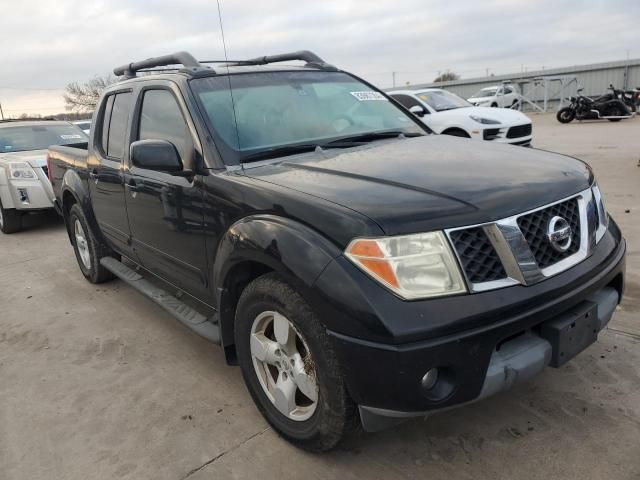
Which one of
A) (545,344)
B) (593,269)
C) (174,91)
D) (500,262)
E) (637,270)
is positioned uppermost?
(174,91)

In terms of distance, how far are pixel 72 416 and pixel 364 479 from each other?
5.52 feet

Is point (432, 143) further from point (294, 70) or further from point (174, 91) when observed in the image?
point (174, 91)

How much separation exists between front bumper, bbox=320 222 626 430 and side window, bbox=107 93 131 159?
2566 millimetres

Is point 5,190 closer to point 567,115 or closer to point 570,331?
point 570,331

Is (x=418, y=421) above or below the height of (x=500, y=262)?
below

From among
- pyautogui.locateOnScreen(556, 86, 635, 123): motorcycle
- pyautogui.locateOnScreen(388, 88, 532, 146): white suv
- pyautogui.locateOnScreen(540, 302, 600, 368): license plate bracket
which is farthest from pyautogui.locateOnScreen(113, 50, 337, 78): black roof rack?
pyautogui.locateOnScreen(556, 86, 635, 123): motorcycle

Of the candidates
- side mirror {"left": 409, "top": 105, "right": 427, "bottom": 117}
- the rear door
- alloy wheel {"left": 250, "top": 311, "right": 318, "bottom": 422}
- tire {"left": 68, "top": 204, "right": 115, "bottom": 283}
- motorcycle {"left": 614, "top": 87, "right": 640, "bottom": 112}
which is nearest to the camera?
alloy wheel {"left": 250, "top": 311, "right": 318, "bottom": 422}

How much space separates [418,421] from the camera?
8.57ft

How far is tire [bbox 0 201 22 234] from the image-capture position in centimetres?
777

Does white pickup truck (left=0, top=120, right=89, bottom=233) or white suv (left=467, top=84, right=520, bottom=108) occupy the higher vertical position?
white pickup truck (left=0, top=120, right=89, bottom=233)

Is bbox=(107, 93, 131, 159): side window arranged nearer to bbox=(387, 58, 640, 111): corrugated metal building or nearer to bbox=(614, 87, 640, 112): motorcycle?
bbox=(614, 87, 640, 112): motorcycle

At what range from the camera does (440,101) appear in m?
10.8

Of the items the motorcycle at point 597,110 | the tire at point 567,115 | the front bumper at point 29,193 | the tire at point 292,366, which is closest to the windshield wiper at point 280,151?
the tire at point 292,366

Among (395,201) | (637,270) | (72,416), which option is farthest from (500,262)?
(637,270)
